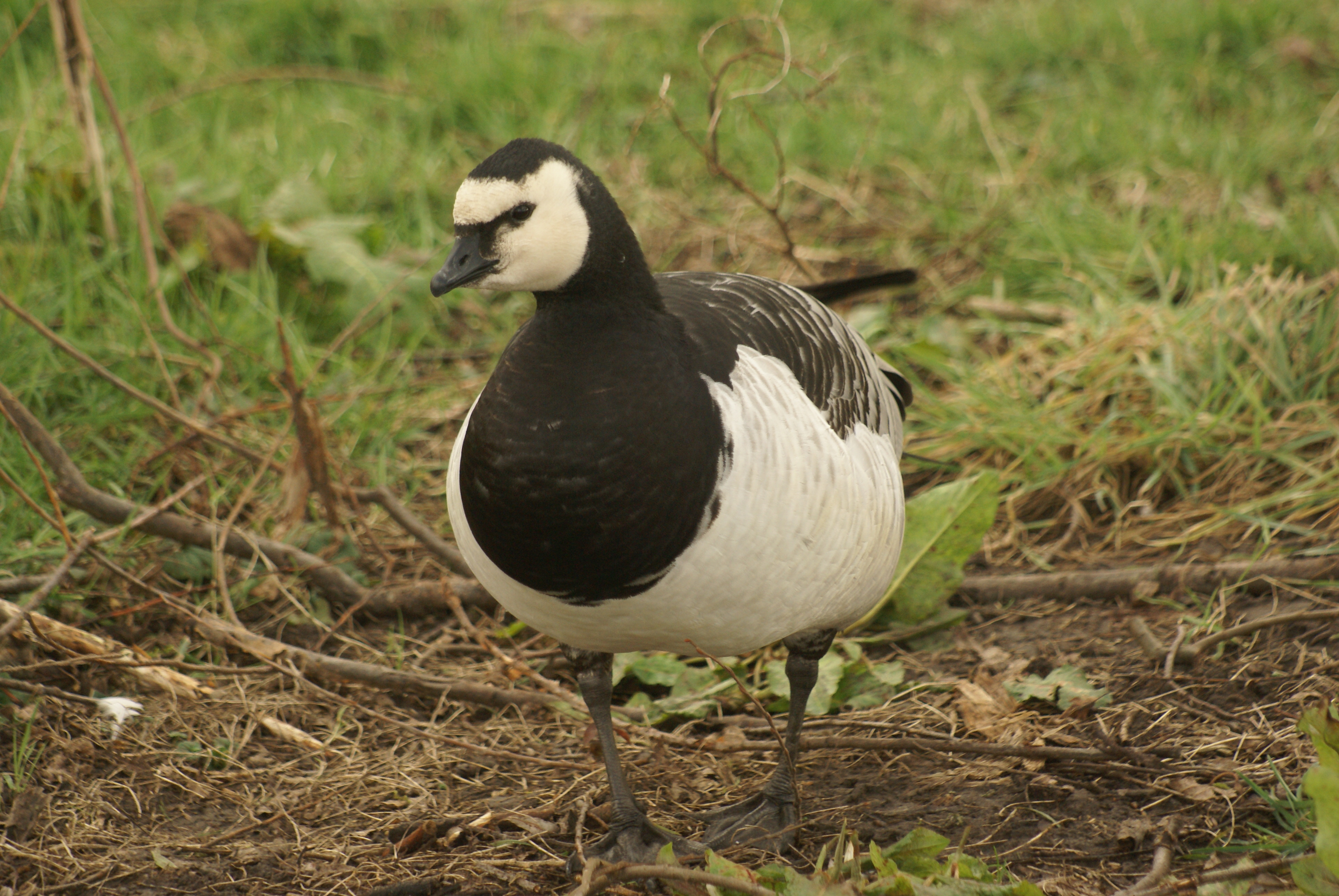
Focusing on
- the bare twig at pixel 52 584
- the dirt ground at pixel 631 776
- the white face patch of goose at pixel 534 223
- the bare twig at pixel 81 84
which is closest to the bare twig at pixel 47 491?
the bare twig at pixel 52 584

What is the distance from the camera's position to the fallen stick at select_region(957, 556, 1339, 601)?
344 cm

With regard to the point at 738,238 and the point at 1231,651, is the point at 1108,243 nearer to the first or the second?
the point at 738,238

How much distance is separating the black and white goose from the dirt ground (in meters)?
0.54

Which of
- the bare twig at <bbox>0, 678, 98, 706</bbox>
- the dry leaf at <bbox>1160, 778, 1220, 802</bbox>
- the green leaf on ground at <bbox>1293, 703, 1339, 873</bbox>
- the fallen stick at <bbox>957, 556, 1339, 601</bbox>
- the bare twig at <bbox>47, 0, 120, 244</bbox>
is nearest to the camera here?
the green leaf on ground at <bbox>1293, 703, 1339, 873</bbox>

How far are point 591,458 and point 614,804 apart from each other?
3.29ft

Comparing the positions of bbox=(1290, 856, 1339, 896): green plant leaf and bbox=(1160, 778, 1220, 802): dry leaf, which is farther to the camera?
bbox=(1160, 778, 1220, 802): dry leaf

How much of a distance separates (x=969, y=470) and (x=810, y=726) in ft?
4.12

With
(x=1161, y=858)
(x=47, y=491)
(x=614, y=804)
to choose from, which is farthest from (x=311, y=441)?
(x=1161, y=858)

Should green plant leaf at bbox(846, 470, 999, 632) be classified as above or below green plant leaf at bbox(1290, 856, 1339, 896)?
below

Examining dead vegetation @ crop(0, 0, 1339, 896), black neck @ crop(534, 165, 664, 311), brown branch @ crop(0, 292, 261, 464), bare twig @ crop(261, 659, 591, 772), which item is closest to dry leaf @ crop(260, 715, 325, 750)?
dead vegetation @ crop(0, 0, 1339, 896)

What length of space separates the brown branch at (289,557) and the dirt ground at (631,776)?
0.26 metres

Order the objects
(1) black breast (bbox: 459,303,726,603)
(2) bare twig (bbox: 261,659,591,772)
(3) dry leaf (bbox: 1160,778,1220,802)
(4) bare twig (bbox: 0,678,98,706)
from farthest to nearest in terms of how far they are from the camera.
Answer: (2) bare twig (bbox: 261,659,591,772), (4) bare twig (bbox: 0,678,98,706), (3) dry leaf (bbox: 1160,778,1220,802), (1) black breast (bbox: 459,303,726,603)

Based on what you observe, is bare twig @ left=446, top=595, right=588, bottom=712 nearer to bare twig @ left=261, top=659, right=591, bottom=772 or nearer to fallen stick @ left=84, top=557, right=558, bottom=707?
fallen stick @ left=84, top=557, right=558, bottom=707

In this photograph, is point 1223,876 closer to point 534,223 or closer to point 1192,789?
point 1192,789
